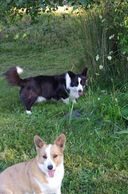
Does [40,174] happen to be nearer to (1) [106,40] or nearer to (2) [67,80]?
(2) [67,80]

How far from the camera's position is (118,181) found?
18.7 ft

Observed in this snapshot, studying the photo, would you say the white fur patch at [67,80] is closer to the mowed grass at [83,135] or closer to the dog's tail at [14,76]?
the mowed grass at [83,135]

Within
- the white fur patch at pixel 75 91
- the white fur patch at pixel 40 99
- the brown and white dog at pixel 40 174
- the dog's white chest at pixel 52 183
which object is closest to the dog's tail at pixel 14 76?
the white fur patch at pixel 40 99

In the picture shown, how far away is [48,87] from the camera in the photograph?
349 inches

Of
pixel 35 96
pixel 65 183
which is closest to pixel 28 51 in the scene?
pixel 35 96

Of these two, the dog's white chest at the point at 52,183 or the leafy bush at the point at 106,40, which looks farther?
the leafy bush at the point at 106,40

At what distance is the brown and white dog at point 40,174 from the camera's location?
5074mm

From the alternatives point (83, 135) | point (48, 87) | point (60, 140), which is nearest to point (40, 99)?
point (48, 87)

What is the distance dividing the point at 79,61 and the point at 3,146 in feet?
Result: 12.0

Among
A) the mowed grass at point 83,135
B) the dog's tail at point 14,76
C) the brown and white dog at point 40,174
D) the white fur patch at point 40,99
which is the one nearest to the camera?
the brown and white dog at point 40,174

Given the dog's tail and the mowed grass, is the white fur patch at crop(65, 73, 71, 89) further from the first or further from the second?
the dog's tail

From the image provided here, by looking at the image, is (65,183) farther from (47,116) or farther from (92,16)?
(92,16)

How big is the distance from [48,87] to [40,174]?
3829mm

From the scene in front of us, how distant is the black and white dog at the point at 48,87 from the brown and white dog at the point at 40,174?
10.7 ft
